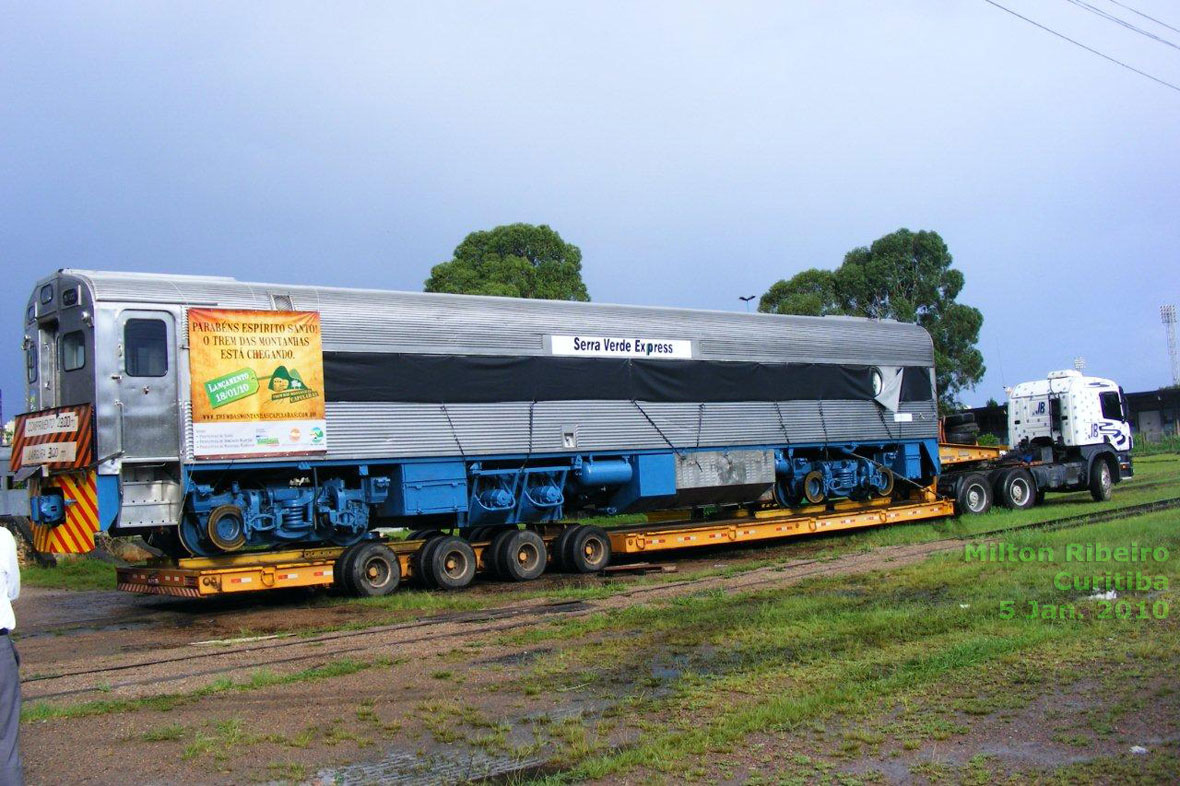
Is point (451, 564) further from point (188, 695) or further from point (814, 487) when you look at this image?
point (814, 487)

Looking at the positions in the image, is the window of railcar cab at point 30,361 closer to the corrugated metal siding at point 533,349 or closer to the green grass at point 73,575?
the corrugated metal siding at point 533,349

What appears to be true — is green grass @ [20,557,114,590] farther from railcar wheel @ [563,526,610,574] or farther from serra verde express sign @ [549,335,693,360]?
serra verde express sign @ [549,335,693,360]

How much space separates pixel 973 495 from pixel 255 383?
17039 millimetres

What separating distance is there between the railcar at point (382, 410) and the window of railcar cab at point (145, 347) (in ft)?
0.09

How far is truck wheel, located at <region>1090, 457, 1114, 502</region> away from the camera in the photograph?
86.6ft

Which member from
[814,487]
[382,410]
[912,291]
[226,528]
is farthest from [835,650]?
[912,291]

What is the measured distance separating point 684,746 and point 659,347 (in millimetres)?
12844

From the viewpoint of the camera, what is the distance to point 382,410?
1614cm

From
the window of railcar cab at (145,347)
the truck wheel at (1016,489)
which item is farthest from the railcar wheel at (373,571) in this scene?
the truck wheel at (1016,489)

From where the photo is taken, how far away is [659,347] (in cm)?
1953

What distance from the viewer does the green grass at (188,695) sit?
28.1ft

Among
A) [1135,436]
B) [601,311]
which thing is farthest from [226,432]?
[1135,436]

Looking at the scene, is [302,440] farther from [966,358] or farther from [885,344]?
[966,358]

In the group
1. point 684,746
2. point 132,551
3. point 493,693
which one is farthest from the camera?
point 132,551
